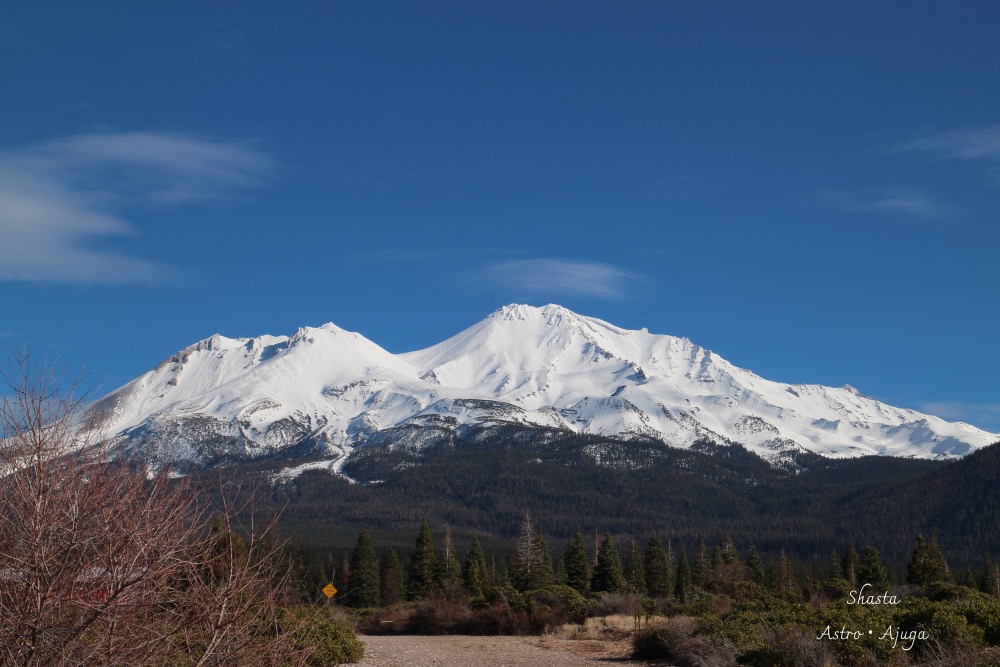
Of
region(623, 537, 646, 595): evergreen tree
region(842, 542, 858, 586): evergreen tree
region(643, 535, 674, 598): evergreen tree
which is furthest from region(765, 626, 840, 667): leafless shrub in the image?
region(842, 542, 858, 586): evergreen tree

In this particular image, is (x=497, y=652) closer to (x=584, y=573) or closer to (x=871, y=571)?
(x=584, y=573)

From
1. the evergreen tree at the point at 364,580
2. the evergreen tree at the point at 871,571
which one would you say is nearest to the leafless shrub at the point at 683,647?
the evergreen tree at the point at 364,580

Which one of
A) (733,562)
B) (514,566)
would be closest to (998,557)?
(733,562)

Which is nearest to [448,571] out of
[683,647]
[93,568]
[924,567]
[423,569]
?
[423,569]

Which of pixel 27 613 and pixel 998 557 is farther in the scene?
pixel 998 557

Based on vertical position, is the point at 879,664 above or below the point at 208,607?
below

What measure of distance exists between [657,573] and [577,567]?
7.15 meters

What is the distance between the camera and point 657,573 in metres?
62.4

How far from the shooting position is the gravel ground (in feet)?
75.8

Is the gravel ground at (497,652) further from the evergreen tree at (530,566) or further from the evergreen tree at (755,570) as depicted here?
the evergreen tree at (755,570)

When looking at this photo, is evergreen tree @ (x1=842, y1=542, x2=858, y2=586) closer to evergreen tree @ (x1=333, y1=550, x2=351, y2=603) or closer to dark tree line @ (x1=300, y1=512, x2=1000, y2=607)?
dark tree line @ (x1=300, y1=512, x2=1000, y2=607)

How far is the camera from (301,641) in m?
7.61

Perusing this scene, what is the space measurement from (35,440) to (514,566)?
178ft

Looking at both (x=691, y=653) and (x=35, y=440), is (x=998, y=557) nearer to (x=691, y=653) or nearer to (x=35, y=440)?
(x=691, y=653)
